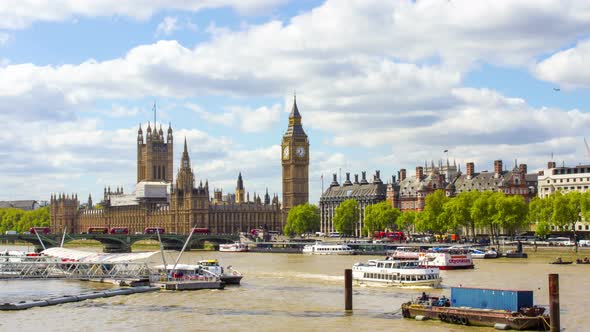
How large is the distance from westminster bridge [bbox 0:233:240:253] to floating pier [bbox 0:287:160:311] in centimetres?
7258

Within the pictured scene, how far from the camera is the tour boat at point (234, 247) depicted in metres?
134

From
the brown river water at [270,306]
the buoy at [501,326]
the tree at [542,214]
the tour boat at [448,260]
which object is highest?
the tree at [542,214]

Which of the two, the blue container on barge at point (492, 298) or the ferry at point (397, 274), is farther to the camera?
the ferry at point (397, 274)

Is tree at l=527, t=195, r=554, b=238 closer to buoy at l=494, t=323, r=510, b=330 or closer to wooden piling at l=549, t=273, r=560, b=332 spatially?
buoy at l=494, t=323, r=510, b=330

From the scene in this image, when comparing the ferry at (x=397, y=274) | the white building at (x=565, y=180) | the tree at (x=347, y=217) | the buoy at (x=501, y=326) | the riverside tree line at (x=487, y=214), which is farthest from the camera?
the tree at (x=347, y=217)

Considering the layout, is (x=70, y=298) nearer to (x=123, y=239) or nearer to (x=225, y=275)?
Answer: (x=225, y=275)

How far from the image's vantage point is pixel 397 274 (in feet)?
216

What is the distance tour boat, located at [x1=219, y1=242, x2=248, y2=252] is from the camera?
134m

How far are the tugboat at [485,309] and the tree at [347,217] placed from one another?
110 meters

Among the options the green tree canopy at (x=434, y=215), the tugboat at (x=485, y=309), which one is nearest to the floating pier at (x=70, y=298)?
the tugboat at (x=485, y=309)

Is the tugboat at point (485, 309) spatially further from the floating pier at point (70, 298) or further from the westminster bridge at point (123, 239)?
the westminster bridge at point (123, 239)

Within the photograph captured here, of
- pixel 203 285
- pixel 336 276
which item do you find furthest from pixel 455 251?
pixel 203 285

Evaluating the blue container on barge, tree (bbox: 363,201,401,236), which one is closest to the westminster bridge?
tree (bbox: 363,201,401,236)

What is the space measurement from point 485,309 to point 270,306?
13244mm
